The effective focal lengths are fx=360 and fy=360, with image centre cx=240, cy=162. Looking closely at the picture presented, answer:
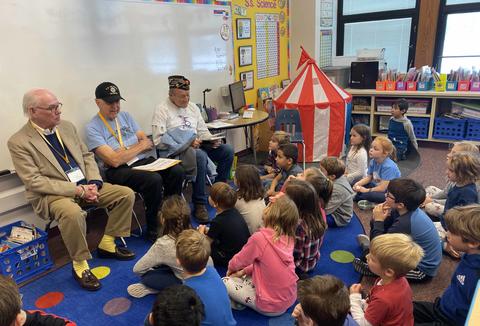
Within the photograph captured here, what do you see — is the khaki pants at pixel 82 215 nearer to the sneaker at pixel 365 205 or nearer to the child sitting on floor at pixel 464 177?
the sneaker at pixel 365 205

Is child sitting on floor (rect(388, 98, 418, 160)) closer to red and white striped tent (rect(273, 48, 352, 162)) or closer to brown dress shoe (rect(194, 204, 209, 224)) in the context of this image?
red and white striped tent (rect(273, 48, 352, 162))

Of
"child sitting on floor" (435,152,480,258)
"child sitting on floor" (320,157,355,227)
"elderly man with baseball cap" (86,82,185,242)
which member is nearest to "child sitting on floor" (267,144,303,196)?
"child sitting on floor" (320,157,355,227)

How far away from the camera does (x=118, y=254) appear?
2.67m

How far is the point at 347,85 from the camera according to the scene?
19.4 feet

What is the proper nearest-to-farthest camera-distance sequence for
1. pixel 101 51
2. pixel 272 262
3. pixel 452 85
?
pixel 272 262
pixel 101 51
pixel 452 85

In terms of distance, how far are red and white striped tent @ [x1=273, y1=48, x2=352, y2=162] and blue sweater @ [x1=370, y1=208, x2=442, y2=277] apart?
7.96 ft

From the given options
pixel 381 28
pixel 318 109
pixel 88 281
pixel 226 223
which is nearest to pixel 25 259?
pixel 88 281

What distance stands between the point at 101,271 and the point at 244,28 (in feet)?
11.3

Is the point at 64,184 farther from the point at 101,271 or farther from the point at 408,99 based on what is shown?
the point at 408,99

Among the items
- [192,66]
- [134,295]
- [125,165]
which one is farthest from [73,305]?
[192,66]

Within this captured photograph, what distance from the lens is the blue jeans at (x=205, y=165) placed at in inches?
132

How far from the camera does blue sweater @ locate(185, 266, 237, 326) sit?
155cm

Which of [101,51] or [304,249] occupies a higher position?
[101,51]

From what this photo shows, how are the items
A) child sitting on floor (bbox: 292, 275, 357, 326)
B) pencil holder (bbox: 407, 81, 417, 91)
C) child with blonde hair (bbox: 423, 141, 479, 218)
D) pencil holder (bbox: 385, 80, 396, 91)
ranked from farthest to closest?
1. pencil holder (bbox: 385, 80, 396, 91)
2. pencil holder (bbox: 407, 81, 417, 91)
3. child with blonde hair (bbox: 423, 141, 479, 218)
4. child sitting on floor (bbox: 292, 275, 357, 326)
